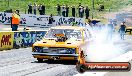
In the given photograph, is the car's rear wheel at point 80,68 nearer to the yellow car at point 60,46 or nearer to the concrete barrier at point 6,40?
the yellow car at point 60,46

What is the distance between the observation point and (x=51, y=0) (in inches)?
2702

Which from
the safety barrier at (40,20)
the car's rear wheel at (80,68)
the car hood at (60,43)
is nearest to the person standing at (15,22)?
the car hood at (60,43)

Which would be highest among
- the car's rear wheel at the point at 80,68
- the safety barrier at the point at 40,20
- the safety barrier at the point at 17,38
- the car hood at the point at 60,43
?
the car's rear wheel at the point at 80,68

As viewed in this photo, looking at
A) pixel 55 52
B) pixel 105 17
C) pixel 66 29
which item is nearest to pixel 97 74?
pixel 55 52

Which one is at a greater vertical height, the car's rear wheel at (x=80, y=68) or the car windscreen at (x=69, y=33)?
the car's rear wheel at (x=80, y=68)

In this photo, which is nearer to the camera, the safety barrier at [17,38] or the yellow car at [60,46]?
the yellow car at [60,46]

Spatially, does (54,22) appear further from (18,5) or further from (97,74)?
(97,74)

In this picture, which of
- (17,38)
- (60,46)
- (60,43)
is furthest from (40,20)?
(60,46)

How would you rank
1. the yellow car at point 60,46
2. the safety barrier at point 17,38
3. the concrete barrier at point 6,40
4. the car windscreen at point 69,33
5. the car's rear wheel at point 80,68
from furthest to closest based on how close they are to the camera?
the safety barrier at point 17,38 → the concrete barrier at point 6,40 → the car windscreen at point 69,33 → the yellow car at point 60,46 → the car's rear wheel at point 80,68

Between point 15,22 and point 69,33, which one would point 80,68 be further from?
point 15,22

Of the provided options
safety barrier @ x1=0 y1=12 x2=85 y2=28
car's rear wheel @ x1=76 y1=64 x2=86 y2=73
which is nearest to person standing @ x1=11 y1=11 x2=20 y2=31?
safety barrier @ x1=0 y1=12 x2=85 y2=28

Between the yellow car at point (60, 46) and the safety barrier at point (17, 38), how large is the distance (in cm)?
764

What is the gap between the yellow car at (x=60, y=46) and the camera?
14.7 m

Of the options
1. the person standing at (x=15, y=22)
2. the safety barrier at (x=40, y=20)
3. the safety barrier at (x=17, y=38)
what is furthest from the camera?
the safety barrier at (x=40, y=20)
